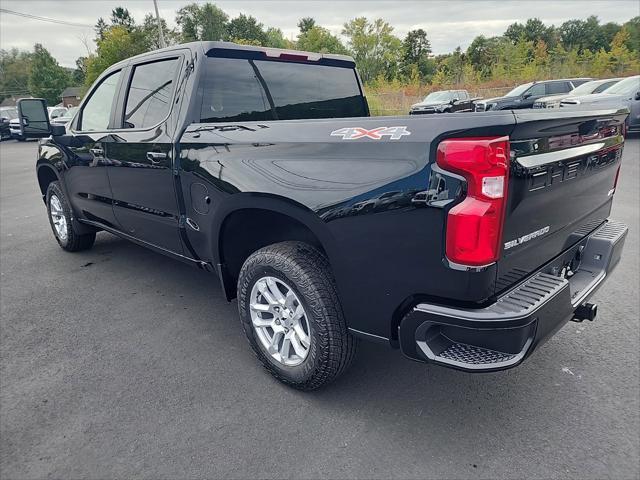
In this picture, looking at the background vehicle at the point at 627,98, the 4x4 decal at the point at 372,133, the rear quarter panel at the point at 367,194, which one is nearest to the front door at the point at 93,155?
the rear quarter panel at the point at 367,194

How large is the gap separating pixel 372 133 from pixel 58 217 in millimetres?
4574

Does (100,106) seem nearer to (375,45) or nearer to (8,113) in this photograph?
(8,113)

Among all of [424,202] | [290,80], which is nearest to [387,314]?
[424,202]

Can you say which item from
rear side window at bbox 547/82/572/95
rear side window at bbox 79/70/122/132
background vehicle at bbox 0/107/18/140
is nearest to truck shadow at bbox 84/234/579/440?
rear side window at bbox 79/70/122/132

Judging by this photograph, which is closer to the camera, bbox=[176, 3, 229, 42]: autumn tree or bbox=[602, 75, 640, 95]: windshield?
bbox=[602, 75, 640, 95]: windshield

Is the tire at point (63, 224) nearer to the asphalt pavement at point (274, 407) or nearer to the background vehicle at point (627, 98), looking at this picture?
the asphalt pavement at point (274, 407)

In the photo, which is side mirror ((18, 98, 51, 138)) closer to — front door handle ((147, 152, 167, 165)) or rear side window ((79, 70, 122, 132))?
rear side window ((79, 70, 122, 132))

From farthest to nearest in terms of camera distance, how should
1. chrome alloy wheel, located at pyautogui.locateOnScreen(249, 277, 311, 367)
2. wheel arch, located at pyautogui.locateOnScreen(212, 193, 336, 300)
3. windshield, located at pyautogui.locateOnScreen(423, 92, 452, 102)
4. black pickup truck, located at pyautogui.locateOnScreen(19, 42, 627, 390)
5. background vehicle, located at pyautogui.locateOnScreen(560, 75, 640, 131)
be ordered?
windshield, located at pyautogui.locateOnScreen(423, 92, 452, 102) < background vehicle, located at pyautogui.locateOnScreen(560, 75, 640, 131) < chrome alloy wheel, located at pyautogui.locateOnScreen(249, 277, 311, 367) < wheel arch, located at pyautogui.locateOnScreen(212, 193, 336, 300) < black pickup truck, located at pyautogui.locateOnScreen(19, 42, 627, 390)

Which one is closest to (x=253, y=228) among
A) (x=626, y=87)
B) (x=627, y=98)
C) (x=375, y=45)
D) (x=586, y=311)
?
(x=586, y=311)

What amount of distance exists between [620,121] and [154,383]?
3.12 m

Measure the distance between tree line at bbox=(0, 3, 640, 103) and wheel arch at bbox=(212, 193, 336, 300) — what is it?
3586 cm

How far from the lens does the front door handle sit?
3.20 m

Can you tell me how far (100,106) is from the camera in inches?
166

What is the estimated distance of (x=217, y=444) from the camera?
2295 millimetres
